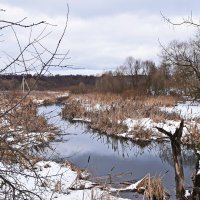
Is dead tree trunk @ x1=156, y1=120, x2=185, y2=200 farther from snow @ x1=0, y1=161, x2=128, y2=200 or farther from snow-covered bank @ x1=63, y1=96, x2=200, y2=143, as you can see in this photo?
snow-covered bank @ x1=63, y1=96, x2=200, y2=143

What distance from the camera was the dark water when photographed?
9.30m

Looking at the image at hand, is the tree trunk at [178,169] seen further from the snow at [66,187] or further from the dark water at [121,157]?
the dark water at [121,157]

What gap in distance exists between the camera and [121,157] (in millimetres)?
11398

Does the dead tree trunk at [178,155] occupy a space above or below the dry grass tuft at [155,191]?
above

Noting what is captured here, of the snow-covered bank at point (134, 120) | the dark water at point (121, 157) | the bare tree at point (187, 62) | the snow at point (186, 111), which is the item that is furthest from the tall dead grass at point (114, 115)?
the bare tree at point (187, 62)

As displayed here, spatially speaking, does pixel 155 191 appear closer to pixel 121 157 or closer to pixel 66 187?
pixel 66 187

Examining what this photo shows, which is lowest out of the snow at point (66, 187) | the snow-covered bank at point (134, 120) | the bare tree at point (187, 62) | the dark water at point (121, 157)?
the dark water at point (121, 157)

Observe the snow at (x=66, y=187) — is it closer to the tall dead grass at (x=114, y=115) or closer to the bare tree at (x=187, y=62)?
the bare tree at (x=187, y=62)

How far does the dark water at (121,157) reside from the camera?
366 inches

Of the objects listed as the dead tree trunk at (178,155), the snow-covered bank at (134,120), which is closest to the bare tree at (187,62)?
the dead tree trunk at (178,155)

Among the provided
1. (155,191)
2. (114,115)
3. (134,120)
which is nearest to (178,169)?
(155,191)

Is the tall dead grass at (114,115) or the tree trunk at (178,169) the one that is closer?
the tree trunk at (178,169)

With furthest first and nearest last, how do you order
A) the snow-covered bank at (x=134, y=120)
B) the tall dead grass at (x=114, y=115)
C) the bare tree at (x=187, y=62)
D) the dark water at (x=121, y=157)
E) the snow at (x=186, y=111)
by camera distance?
the snow at (x=186, y=111)
the tall dead grass at (x=114, y=115)
the snow-covered bank at (x=134, y=120)
the dark water at (x=121, y=157)
the bare tree at (x=187, y=62)

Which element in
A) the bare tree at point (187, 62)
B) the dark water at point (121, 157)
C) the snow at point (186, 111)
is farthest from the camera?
the snow at point (186, 111)
